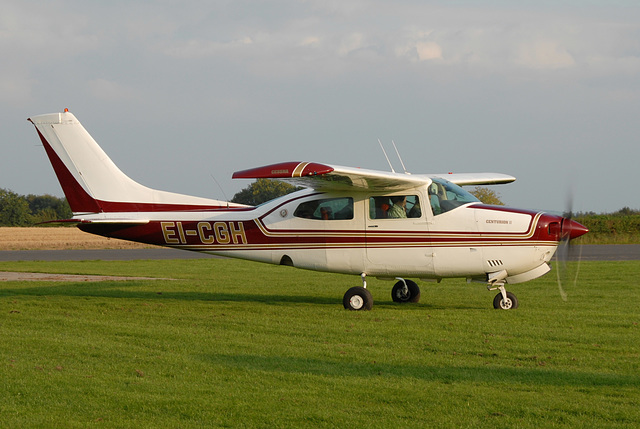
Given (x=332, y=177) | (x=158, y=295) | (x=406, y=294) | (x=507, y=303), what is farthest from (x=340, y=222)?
(x=158, y=295)

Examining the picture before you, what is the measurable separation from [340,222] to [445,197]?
2.06 m

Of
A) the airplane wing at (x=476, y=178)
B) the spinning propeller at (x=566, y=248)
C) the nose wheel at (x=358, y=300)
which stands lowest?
the nose wheel at (x=358, y=300)

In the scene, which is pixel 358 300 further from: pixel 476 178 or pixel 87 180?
pixel 87 180

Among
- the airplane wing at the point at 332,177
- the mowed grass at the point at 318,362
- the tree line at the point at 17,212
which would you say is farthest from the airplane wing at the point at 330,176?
the tree line at the point at 17,212

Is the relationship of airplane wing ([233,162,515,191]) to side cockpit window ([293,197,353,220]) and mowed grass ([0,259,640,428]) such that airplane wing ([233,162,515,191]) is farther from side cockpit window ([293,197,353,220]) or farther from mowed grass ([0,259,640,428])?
mowed grass ([0,259,640,428])

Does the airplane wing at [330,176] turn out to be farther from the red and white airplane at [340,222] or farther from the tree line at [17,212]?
the tree line at [17,212]

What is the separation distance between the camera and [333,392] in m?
6.39

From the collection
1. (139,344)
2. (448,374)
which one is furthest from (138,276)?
(448,374)

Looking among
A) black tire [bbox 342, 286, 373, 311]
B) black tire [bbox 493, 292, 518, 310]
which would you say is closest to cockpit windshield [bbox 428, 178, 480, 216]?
black tire [bbox 493, 292, 518, 310]

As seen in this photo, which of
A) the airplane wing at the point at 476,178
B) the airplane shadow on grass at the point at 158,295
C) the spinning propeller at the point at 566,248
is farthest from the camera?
the airplane wing at the point at 476,178

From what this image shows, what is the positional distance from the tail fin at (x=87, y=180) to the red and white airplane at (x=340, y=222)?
0.02 metres

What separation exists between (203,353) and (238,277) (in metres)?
12.0

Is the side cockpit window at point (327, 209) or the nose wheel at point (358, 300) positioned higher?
the side cockpit window at point (327, 209)

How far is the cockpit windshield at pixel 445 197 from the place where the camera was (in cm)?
1245
